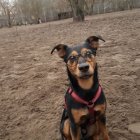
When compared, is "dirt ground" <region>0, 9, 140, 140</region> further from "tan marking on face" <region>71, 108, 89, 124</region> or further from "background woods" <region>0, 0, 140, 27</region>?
"background woods" <region>0, 0, 140, 27</region>

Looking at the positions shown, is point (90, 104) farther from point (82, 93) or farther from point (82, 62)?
point (82, 62)

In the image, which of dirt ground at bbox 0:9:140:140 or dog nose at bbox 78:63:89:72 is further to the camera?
dirt ground at bbox 0:9:140:140

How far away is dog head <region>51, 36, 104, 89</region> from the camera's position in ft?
10.6

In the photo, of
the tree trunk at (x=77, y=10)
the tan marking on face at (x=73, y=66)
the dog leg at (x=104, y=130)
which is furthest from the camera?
the tree trunk at (x=77, y=10)

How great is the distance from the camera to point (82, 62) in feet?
10.8

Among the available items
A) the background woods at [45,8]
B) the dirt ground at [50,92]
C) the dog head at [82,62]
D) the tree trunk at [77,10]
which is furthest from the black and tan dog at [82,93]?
the background woods at [45,8]

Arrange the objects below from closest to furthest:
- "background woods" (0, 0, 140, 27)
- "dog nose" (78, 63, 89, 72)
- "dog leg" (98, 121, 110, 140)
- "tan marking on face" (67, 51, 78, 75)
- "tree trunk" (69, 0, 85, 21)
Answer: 1. "dog nose" (78, 63, 89, 72)
2. "tan marking on face" (67, 51, 78, 75)
3. "dog leg" (98, 121, 110, 140)
4. "tree trunk" (69, 0, 85, 21)
5. "background woods" (0, 0, 140, 27)

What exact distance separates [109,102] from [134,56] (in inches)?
109

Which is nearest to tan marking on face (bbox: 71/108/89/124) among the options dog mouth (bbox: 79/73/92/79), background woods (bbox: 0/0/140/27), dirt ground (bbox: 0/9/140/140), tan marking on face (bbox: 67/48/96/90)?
tan marking on face (bbox: 67/48/96/90)

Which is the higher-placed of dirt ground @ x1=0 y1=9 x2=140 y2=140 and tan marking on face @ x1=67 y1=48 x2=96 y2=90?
tan marking on face @ x1=67 y1=48 x2=96 y2=90

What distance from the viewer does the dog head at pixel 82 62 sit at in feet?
10.6

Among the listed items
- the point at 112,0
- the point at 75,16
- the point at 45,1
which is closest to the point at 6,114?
the point at 75,16

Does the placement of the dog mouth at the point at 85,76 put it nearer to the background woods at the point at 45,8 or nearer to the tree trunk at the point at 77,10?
the tree trunk at the point at 77,10

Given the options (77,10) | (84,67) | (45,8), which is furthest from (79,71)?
(45,8)
